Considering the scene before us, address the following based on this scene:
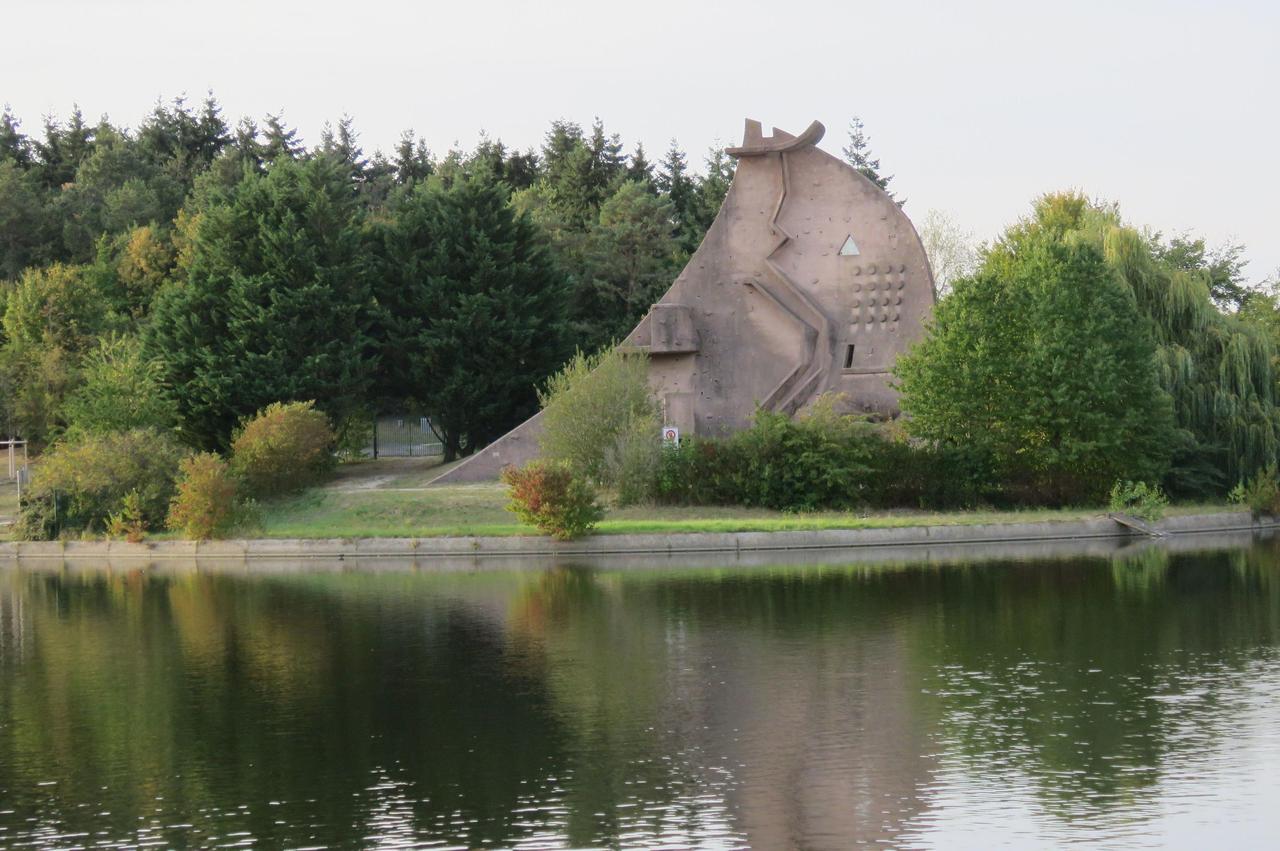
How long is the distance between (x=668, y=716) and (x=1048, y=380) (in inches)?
869

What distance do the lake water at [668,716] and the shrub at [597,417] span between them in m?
11.6

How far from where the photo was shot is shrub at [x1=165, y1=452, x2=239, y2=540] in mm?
34250

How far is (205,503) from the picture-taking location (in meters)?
34.3

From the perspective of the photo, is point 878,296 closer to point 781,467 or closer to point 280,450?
point 781,467

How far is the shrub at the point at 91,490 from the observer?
36.6 meters

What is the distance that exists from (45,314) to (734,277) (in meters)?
25.8

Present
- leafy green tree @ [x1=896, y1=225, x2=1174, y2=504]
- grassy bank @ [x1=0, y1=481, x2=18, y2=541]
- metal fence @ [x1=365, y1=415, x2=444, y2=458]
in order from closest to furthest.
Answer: leafy green tree @ [x1=896, y1=225, x2=1174, y2=504]
grassy bank @ [x1=0, y1=481, x2=18, y2=541]
metal fence @ [x1=365, y1=415, x2=444, y2=458]

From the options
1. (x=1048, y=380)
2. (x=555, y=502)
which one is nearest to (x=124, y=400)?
(x=555, y=502)

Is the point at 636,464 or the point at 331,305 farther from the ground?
the point at 331,305

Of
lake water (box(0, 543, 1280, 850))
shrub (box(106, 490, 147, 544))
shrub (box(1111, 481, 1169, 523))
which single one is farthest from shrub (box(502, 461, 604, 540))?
shrub (box(1111, 481, 1169, 523))

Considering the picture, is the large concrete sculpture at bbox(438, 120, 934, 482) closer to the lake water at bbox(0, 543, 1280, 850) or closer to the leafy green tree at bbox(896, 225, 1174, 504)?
the leafy green tree at bbox(896, 225, 1174, 504)

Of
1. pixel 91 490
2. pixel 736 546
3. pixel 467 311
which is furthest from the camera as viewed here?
pixel 467 311

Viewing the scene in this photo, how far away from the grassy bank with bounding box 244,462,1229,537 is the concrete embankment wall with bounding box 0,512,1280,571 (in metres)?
0.43

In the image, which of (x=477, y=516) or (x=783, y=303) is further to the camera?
(x=783, y=303)
